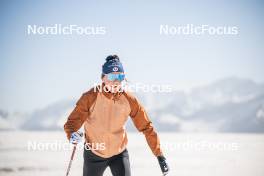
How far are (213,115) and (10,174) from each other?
1334 inches

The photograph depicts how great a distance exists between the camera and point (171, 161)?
873 cm

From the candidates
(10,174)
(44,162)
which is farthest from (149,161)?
(10,174)

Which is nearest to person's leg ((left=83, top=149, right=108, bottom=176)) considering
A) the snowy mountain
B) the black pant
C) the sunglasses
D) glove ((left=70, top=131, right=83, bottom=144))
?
the black pant

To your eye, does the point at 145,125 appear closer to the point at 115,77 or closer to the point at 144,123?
the point at 144,123

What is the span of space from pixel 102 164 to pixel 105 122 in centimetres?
33

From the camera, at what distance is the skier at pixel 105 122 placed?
336cm

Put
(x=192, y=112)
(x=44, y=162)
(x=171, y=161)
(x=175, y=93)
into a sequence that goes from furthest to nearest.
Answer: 1. (x=175, y=93)
2. (x=192, y=112)
3. (x=171, y=161)
4. (x=44, y=162)

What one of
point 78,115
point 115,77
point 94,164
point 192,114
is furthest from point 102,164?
point 192,114

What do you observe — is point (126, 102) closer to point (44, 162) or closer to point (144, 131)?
point (144, 131)

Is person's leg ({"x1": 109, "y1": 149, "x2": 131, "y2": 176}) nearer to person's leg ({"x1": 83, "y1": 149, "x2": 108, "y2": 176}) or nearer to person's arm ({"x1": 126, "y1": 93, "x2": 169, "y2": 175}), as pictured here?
person's leg ({"x1": 83, "y1": 149, "x2": 108, "y2": 176})

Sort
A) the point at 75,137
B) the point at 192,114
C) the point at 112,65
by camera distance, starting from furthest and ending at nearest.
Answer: the point at 192,114
the point at 112,65
the point at 75,137

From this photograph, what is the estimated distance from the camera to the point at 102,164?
342cm

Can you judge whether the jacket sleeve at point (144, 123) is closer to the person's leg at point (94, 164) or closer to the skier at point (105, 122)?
the skier at point (105, 122)

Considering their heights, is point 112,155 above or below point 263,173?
above
